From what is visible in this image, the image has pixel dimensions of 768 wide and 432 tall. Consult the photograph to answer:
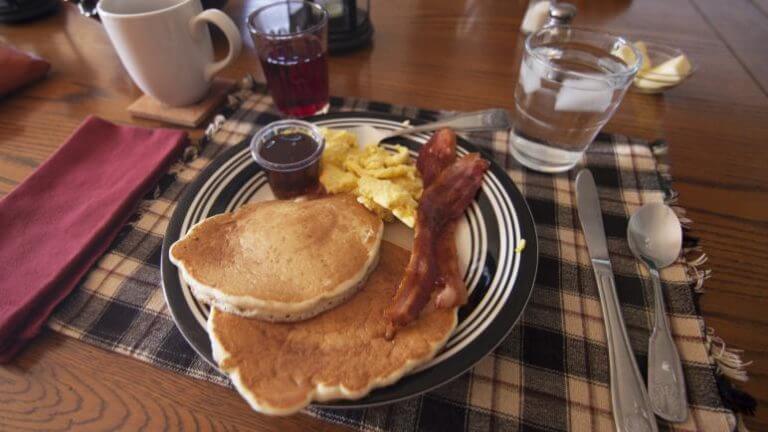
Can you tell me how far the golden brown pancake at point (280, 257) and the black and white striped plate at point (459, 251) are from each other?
74mm

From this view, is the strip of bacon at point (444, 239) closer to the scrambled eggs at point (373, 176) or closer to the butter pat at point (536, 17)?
the scrambled eggs at point (373, 176)

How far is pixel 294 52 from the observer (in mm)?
1628

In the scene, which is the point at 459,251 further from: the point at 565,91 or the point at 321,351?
the point at 565,91

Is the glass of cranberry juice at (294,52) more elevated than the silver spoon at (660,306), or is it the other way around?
the glass of cranberry juice at (294,52)

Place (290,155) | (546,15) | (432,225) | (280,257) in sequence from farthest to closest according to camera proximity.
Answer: (546,15)
(290,155)
(432,225)
(280,257)

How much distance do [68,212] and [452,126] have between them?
4.52 ft

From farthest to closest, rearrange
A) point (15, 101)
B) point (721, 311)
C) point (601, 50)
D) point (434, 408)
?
point (15, 101)
point (601, 50)
point (721, 311)
point (434, 408)

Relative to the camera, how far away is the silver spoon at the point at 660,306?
2.95ft

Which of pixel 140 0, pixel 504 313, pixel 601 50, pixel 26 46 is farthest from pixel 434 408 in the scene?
pixel 26 46

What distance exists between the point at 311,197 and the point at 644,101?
1.60 metres

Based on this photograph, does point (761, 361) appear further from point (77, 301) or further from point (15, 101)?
point (15, 101)

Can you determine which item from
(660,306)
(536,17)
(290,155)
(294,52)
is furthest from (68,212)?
(536,17)

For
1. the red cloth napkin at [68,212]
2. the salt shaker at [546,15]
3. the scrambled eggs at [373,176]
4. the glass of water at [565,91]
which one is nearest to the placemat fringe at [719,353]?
the glass of water at [565,91]

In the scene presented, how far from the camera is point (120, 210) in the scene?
1304 mm
